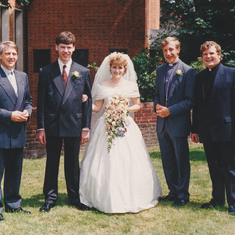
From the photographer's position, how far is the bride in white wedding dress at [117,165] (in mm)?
4582

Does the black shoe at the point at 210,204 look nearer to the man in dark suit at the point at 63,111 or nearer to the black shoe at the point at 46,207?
the man in dark suit at the point at 63,111

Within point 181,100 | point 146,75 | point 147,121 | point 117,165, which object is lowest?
point 117,165

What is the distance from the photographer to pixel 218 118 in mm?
4512

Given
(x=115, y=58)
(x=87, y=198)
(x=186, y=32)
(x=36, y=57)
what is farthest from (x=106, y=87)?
(x=36, y=57)

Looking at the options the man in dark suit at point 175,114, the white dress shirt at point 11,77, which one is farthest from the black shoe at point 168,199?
the white dress shirt at point 11,77

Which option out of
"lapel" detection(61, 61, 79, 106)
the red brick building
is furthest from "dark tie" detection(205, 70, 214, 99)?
the red brick building

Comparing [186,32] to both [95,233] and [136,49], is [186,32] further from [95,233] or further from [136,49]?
[95,233]

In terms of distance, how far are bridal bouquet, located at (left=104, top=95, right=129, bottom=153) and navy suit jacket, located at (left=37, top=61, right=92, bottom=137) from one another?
455 millimetres

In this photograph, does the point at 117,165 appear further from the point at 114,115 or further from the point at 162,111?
the point at 162,111

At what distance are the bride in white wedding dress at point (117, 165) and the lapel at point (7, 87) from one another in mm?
1239

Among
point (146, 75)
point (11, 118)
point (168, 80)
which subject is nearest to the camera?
point (11, 118)

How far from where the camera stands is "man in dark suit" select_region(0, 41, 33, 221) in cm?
428

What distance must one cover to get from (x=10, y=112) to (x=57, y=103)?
65cm

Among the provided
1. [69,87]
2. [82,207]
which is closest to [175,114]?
[69,87]
